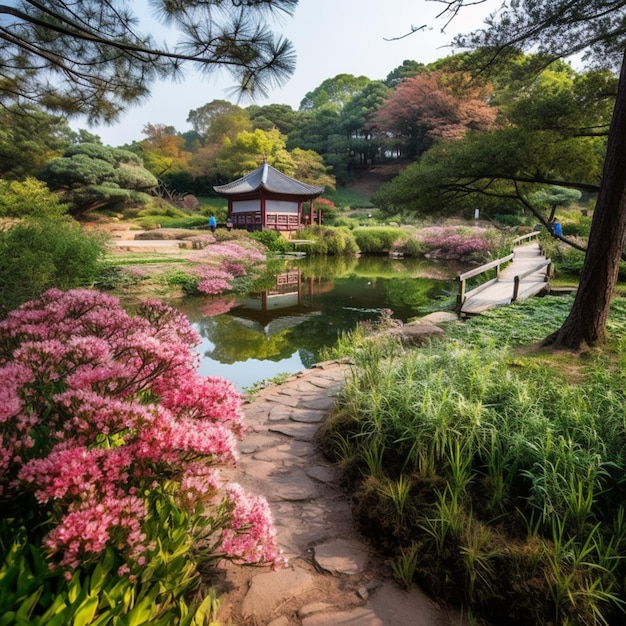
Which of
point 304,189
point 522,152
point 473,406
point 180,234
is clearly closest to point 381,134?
point 304,189

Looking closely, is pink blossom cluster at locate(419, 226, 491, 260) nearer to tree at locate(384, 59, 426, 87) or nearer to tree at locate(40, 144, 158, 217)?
tree at locate(40, 144, 158, 217)

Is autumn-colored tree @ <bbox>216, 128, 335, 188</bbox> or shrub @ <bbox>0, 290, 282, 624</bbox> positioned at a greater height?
autumn-colored tree @ <bbox>216, 128, 335, 188</bbox>

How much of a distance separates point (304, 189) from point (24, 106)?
62.0ft

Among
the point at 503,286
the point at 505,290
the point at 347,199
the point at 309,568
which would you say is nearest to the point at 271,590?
the point at 309,568

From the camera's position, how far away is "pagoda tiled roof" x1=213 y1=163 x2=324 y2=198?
868 inches

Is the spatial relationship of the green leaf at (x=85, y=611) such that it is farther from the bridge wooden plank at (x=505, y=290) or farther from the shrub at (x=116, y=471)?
the bridge wooden plank at (x=505, y=290)

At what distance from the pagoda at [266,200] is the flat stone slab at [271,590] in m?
21.1

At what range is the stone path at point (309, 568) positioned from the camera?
5.47 feet

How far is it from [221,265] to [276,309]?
394cm

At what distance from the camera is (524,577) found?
1.69 meters

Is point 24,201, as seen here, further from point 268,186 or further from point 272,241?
point 268,186

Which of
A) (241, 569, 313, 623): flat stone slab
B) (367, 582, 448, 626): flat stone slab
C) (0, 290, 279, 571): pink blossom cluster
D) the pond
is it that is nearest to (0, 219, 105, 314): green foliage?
the pond

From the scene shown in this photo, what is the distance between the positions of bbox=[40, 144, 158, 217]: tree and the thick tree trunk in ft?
74.0

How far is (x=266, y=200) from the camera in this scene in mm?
22312
